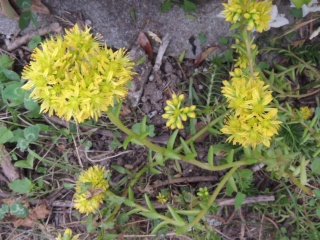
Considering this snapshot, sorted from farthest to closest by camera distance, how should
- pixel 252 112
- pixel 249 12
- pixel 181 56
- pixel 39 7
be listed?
pixel 181 56, pixel 39 7, pixel 249 12, pixel 252 112

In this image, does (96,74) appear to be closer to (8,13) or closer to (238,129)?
(238,129)

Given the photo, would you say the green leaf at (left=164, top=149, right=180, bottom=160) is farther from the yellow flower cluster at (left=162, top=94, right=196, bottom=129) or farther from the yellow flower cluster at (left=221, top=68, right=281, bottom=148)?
the yellow flower cluster at (left=221, top=68, right=281, bottom=148)

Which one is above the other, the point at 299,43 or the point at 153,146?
the point at 299,43

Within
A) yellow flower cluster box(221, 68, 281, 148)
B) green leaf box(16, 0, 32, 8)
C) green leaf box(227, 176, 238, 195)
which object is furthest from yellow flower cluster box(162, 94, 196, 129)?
green leaf box(16, 0, 32, 8)

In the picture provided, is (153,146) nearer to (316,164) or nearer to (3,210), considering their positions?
(316,164)

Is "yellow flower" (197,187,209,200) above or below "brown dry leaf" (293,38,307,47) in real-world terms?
below

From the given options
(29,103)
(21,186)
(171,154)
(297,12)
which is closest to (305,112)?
(297,12)

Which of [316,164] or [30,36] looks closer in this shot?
[316,164]
